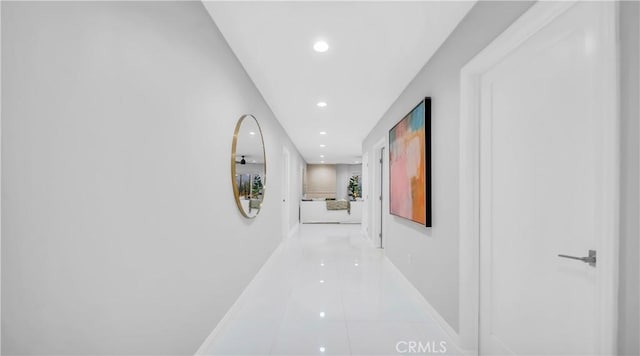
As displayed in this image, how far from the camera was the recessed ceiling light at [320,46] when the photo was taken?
A: 2.28 metres

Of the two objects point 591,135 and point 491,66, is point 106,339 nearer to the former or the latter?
point 591,135

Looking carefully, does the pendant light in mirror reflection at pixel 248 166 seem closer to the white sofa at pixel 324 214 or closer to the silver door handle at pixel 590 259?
the silver door handle at pixel 590 259

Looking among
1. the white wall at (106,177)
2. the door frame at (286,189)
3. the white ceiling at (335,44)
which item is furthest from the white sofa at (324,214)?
the white wall at (106,177)

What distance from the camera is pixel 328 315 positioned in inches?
96.3

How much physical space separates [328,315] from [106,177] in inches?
81.2

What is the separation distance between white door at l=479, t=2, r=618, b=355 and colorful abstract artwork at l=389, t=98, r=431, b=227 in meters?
0.68

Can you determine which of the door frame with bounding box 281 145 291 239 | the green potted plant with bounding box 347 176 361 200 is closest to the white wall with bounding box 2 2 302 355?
the door frame with bounding box 281 145 291 239

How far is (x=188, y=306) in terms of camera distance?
66.3 inches

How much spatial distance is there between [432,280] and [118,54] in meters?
2.69

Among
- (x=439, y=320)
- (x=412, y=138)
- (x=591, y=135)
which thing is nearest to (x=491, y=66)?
(x=591, y=135)

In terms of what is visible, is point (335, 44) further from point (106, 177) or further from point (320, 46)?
point (106, 177)

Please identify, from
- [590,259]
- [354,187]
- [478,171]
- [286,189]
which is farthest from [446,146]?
[354,187]

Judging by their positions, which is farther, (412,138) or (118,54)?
(412,138)

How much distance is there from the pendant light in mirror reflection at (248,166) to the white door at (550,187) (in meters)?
2.00
